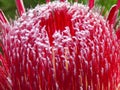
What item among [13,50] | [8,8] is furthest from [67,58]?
Result: [8,8]

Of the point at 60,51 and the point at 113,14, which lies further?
the point at 113,14

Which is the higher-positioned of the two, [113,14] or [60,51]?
[113,14]

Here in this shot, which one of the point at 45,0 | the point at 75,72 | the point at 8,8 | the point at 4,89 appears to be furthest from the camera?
the point at 8,8

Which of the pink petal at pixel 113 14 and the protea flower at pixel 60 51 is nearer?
the protea flower at pixel 60 51

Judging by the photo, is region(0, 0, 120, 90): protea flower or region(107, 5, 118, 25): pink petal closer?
region(0, 0, 120, 90): protea flower

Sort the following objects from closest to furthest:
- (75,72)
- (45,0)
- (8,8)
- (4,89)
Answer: (75,72), (4,89), (45,0), (8,8)

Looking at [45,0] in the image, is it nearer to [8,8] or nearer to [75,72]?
[8,8]

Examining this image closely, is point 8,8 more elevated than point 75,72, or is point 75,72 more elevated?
point 8,8

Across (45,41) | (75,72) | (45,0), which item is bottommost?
(75,72)
